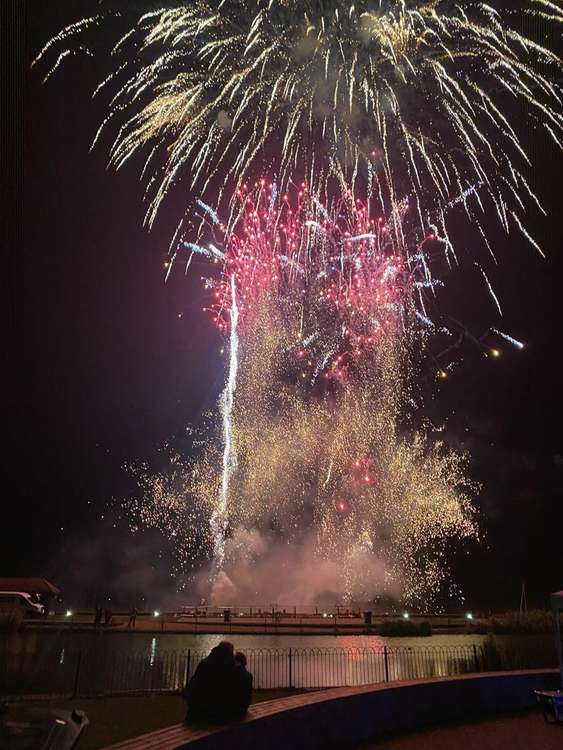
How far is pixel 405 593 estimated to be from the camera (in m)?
45.8

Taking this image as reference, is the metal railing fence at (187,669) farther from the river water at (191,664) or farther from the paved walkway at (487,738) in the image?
the paved walkway at (487,738)

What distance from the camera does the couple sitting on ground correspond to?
672cm

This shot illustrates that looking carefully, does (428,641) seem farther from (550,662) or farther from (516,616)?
(550,662)

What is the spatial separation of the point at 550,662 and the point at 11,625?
14.4 m

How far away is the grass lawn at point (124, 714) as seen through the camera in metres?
8.15

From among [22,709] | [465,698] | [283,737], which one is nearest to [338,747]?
[283,737]

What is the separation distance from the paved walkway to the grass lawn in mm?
3260

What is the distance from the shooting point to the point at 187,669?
12531 mm

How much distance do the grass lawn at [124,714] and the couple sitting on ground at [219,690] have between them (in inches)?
69.2

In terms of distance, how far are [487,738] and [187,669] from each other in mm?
6461

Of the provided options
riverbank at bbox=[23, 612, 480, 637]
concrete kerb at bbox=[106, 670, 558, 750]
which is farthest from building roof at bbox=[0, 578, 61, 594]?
concrete kerb at bbox=[106, 670, 558, 750]

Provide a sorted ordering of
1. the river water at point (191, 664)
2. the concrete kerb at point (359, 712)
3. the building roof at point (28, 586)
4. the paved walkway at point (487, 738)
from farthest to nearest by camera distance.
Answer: the building roof at point (28, 586)
the river water at point (191, 664)
the paved walkway at point (487, 738)
the concrete kerb at point (359, 712)

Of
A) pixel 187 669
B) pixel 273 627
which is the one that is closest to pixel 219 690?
pixel 187 669

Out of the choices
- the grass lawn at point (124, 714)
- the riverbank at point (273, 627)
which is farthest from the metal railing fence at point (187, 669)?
the riverbank at point (273, 627)
